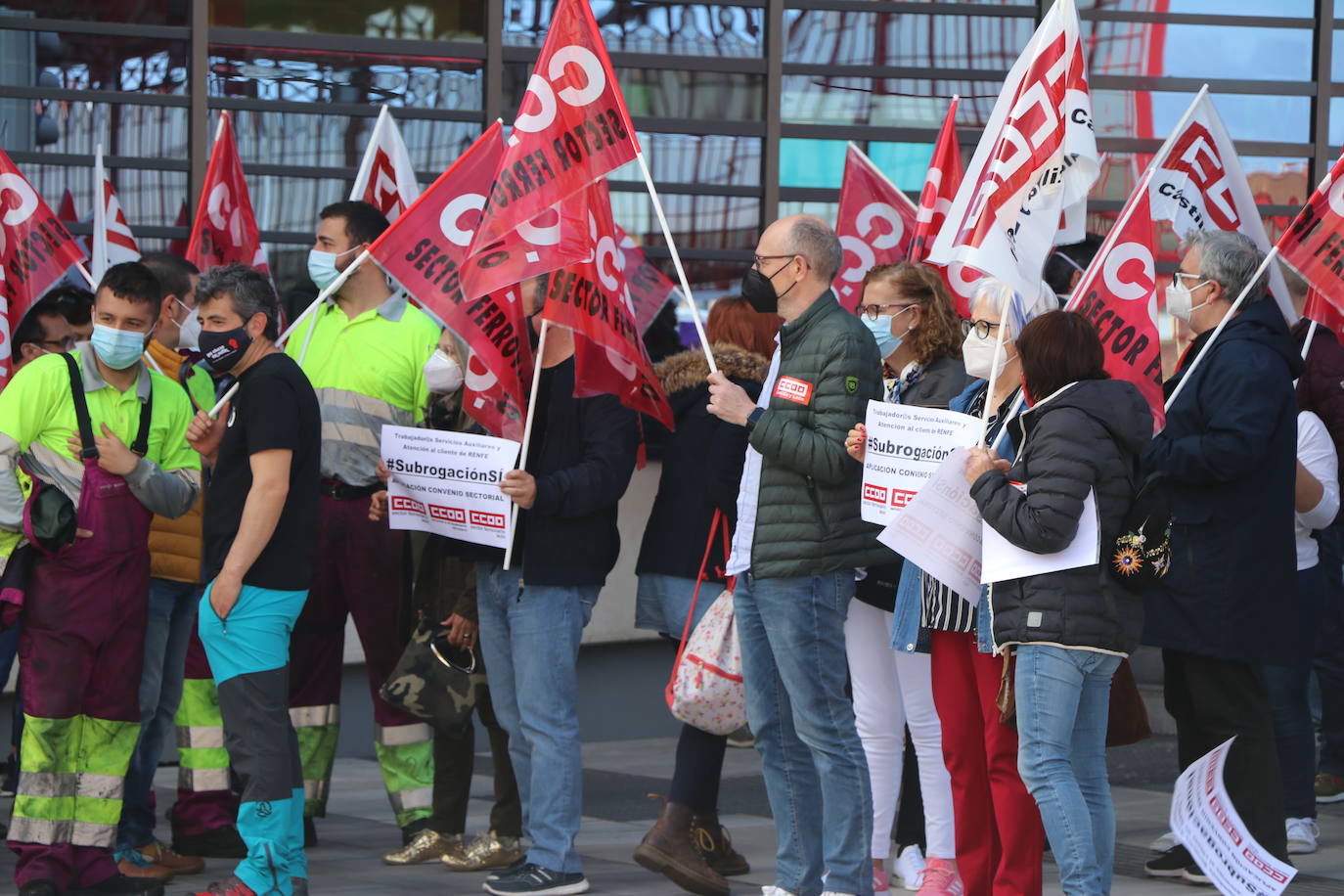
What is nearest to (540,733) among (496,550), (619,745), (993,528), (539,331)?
(496,550)

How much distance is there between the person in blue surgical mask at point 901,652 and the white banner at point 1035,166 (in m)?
0.18

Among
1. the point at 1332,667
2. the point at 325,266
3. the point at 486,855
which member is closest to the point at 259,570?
the point at 486,855

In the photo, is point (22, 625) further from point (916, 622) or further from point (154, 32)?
point (154, 32)

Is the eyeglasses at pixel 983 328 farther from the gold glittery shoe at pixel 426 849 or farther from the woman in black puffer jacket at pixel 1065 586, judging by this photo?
the gold glittery shoe at pixel 426 849

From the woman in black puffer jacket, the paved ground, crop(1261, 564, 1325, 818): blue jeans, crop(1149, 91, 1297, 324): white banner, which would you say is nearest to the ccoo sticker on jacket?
the woman in black puffer jacket

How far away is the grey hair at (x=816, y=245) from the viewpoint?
6.13m

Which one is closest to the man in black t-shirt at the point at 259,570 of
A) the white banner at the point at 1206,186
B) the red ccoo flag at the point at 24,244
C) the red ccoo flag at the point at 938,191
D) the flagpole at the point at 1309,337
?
the red ccoo flag at the point at 24,244

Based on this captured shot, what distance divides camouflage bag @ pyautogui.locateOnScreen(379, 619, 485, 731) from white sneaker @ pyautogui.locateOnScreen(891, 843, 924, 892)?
1567 millimetres

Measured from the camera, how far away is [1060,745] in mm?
5453

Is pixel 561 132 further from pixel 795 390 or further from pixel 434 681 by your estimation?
pixel 434 681

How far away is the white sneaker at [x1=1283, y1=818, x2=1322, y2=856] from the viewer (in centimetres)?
740

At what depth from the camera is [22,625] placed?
6.49 m

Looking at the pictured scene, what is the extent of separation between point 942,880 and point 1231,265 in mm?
2213

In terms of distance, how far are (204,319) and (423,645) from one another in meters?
1.38
